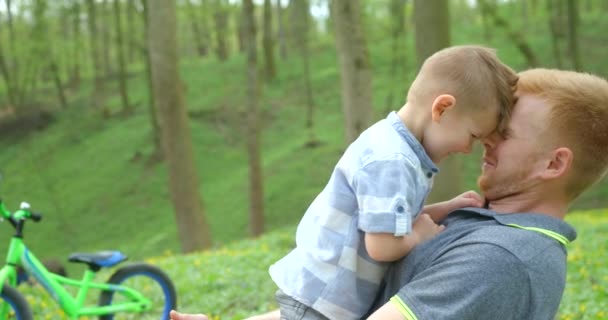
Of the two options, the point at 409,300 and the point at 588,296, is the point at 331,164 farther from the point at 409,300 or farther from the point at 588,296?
the point at 409,300

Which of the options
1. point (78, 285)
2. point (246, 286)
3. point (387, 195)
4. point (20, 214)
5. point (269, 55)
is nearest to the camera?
point (387, 195)

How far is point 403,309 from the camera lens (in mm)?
1778

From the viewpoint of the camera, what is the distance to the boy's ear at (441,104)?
1.90 m

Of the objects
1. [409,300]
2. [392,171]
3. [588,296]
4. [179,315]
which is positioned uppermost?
[392,171]

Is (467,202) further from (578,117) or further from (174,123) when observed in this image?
(174,123)

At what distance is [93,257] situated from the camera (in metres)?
5.36

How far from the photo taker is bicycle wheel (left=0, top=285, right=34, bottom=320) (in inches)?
185

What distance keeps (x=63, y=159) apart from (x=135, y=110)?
4.10m

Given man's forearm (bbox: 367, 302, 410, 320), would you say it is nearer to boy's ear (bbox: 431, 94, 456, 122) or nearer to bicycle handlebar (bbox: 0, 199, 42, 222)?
boy's ear (bbox: 431, 94, 456, 122)

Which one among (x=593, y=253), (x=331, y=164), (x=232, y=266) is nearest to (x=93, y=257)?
(x=232, y=266)

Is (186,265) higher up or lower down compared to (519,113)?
lower down

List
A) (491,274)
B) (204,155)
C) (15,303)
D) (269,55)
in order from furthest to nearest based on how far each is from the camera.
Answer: (269,55) < (204,155) < (15,303) < (491,274)

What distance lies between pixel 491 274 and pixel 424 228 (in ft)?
0.97

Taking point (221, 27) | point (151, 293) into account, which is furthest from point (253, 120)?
point (221, 27)
